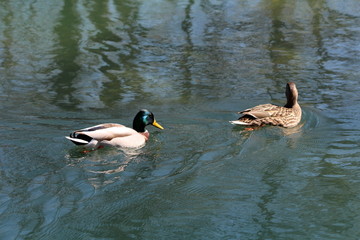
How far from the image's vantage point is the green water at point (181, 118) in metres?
6.74

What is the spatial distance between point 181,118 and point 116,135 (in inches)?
57.8

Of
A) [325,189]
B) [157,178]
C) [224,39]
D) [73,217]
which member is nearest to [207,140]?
[157,178]

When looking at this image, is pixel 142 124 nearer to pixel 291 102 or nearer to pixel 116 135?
pixel 116 135

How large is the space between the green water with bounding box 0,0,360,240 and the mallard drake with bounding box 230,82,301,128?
6.4 inches

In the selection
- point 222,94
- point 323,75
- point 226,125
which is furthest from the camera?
point 323,75

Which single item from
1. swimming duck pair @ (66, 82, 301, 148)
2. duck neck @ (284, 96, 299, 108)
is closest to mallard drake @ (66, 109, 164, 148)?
swimming duck pair @ (66, 82, 301, 148)

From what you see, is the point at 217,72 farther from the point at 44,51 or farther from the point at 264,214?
the point at 264,214

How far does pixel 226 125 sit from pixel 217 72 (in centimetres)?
302

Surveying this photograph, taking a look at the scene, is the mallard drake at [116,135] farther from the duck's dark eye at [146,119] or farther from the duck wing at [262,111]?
the duck wing at [262,111]

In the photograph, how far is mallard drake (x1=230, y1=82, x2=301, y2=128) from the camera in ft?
32.7

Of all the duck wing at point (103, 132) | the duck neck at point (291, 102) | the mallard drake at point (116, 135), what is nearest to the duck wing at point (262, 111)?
the duck neck at point (291, 102)

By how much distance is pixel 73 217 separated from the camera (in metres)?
6.69

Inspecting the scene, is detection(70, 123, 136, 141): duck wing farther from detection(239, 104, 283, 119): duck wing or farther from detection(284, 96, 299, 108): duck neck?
detection(284, 96, 299, 108): duck neck

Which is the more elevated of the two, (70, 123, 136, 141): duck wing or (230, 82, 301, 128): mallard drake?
(70, 123, 136, 141): duck wing
